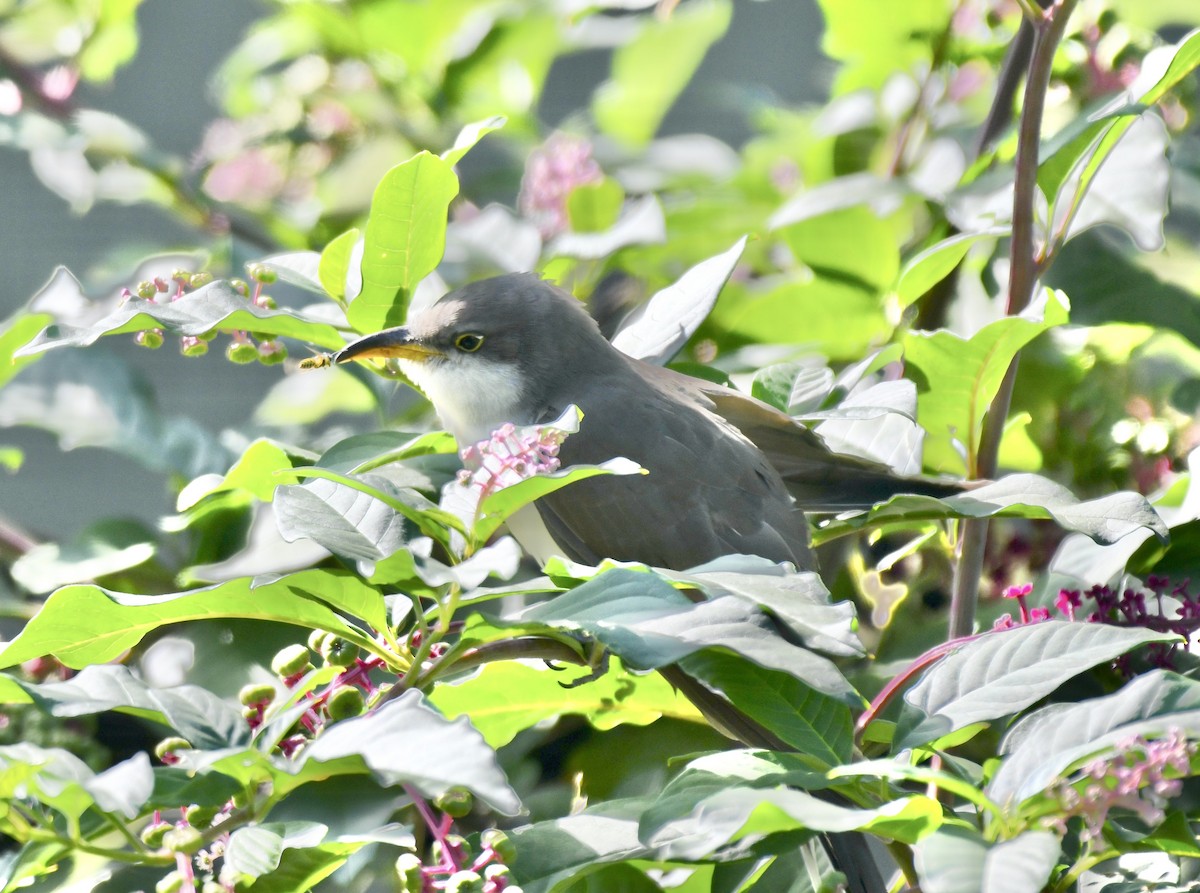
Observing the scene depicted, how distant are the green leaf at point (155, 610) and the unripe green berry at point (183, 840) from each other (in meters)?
0.18

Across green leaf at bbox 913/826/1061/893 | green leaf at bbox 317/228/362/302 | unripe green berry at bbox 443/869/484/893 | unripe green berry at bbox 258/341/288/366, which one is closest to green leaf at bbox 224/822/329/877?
unripe green berry at bbox 443/869/484/893

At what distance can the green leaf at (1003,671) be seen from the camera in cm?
94

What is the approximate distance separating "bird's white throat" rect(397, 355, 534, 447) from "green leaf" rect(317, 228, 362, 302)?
0.30 meters

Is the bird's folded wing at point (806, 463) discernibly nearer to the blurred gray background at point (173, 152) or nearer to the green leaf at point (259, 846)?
the green leaf at point (259, 846)

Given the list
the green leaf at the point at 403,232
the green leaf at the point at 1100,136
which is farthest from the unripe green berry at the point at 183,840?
the green leaf at the point at 1100,136

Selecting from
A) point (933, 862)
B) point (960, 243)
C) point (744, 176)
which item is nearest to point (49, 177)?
point (744, 176)

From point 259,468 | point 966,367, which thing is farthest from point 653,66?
point 259,468

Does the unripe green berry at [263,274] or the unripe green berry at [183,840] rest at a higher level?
the unripe green berry at [263,274]

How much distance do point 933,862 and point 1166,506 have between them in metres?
0.76

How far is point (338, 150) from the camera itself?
248 cm

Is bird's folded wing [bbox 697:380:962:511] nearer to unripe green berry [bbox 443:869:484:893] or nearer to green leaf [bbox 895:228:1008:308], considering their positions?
green leaf [bbox 895:228:1008:308]

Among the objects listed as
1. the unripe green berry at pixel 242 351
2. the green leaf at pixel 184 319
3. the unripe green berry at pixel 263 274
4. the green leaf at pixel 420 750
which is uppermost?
the green leaf at pixel 184 319

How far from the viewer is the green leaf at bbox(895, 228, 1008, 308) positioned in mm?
1402

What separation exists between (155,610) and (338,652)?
0.17m
